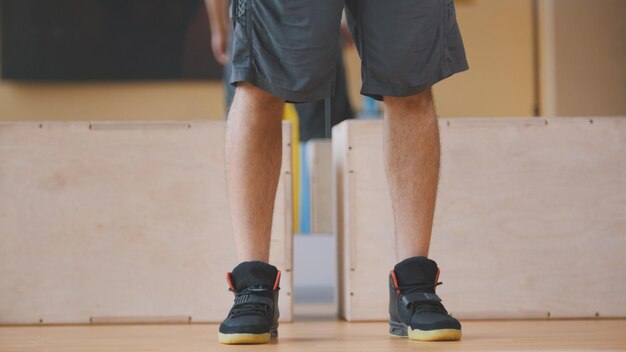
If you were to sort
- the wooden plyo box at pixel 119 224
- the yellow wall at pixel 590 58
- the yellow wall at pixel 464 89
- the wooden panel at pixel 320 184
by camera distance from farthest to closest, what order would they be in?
1. the yellow wall at pixel 464 89
2. the yellow wall at pixel 590 58
3. the wooden panel at pixel 320 184
4. the wooden plyo box at pixel 119 224

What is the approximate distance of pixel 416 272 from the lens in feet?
4.71

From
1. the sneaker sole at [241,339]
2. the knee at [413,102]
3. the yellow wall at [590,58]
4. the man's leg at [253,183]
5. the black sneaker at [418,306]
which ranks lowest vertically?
the sneaker sole at [241,339]

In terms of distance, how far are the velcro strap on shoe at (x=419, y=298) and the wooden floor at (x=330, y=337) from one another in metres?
0.06

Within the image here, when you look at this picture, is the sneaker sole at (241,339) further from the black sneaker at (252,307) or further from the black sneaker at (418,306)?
the black sneaker at (418,306)

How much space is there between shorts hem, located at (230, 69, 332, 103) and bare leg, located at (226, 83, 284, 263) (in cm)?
3

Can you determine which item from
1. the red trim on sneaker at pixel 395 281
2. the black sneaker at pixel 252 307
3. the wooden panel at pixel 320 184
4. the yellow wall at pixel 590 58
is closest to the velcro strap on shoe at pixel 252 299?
the black sneaker at pixel 252 307

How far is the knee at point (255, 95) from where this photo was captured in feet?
4.65

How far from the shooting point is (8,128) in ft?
6.03

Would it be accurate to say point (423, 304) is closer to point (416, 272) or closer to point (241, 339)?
point (416, 272)

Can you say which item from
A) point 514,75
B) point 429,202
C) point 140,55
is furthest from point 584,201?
point 140,55

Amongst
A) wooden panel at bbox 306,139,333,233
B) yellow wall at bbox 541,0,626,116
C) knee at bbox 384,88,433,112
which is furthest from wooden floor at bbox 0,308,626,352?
yellow wall at bbox 541,0,626,116

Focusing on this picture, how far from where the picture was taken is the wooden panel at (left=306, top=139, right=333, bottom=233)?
249 centimetres

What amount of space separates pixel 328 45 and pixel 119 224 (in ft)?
2.18

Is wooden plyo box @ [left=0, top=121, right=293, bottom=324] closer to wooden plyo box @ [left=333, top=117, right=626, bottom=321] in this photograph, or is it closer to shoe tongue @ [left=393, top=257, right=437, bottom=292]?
wooden plyo box @ [left=333, top=117, right=626, bottom=321]
